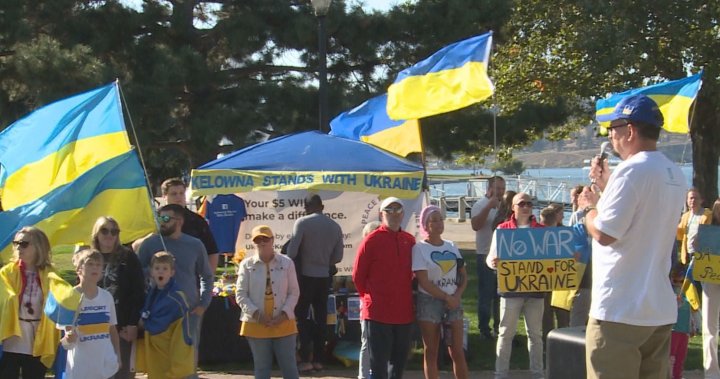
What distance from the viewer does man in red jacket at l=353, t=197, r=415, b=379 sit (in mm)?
7773

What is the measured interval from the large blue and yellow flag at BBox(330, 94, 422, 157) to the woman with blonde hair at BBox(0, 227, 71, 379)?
4.59m

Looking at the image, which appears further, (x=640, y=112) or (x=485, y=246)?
(x=485, y=246)

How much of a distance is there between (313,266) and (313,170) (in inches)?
38.1

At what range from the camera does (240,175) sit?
30.9 feet

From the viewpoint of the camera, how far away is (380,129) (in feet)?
35.9

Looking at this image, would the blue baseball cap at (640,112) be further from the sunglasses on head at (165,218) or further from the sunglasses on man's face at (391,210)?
the sunglasses on head at (165,218)

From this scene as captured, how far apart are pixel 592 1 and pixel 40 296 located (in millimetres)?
14930

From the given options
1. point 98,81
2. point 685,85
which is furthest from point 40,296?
point 98,81

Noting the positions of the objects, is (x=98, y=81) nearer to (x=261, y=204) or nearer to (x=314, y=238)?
(x=261, y=204)

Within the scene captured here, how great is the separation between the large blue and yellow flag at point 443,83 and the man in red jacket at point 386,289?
72.2 inches

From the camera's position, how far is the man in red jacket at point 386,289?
25.5 feet

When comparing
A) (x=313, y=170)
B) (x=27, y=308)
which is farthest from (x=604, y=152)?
(x=313, y=170)

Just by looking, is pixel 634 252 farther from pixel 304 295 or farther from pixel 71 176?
pixel 304 295

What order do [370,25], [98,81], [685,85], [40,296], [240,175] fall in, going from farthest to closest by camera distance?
1. [370,25]
2. [98,81]
3. [685,85]
4. [240,175]
5. [40,296]
